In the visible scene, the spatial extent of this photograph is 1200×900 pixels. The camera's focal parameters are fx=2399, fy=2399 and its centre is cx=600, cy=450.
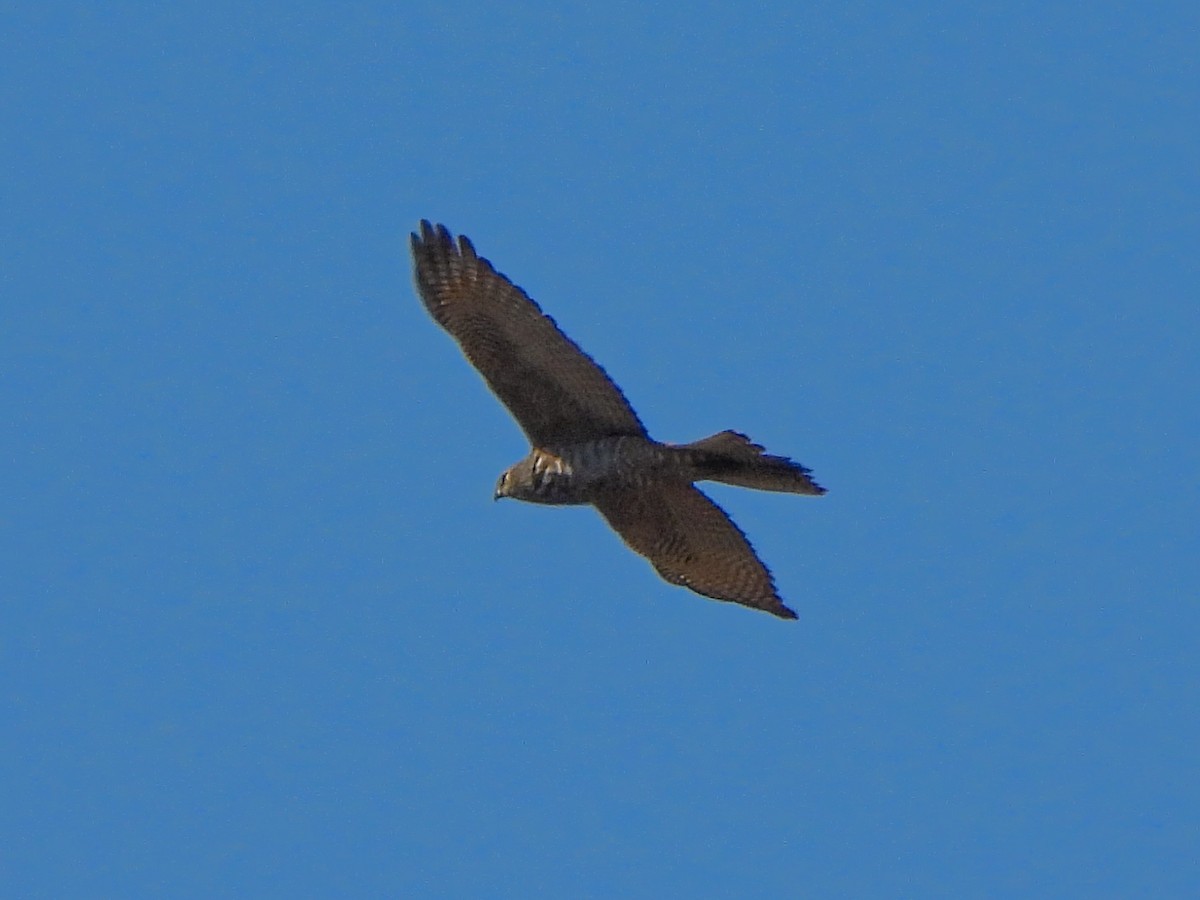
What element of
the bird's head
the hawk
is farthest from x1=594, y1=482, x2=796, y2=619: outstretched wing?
the bird's head

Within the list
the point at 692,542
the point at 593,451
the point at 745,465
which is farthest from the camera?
the point at 692,542

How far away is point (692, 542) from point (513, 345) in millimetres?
2169

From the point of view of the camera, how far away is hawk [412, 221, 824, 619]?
16.9m

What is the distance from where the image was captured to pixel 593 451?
17391mm

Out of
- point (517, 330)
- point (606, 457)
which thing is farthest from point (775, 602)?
point (517, 330)

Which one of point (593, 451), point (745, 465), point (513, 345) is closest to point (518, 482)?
point (593, 451)

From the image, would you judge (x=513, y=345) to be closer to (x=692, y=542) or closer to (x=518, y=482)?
(x=518, y=482)

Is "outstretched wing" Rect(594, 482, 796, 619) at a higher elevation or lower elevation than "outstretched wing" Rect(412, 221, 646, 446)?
lower

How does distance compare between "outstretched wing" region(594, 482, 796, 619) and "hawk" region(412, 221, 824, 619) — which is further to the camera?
"outstretched wing" region(594, 482, 796, 619)

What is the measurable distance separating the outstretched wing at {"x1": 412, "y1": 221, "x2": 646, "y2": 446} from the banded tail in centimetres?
62

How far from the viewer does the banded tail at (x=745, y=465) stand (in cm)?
1669

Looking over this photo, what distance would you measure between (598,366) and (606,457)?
0.79 metres

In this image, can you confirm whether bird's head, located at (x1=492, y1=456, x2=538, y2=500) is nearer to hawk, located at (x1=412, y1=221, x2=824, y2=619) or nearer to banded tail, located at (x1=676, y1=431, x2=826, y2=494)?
hawk, located at (x1=412, y1=221, x2=824, y2=619)

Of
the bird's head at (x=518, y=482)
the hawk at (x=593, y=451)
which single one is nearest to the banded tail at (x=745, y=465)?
the hawk at (x=593, y=451)
